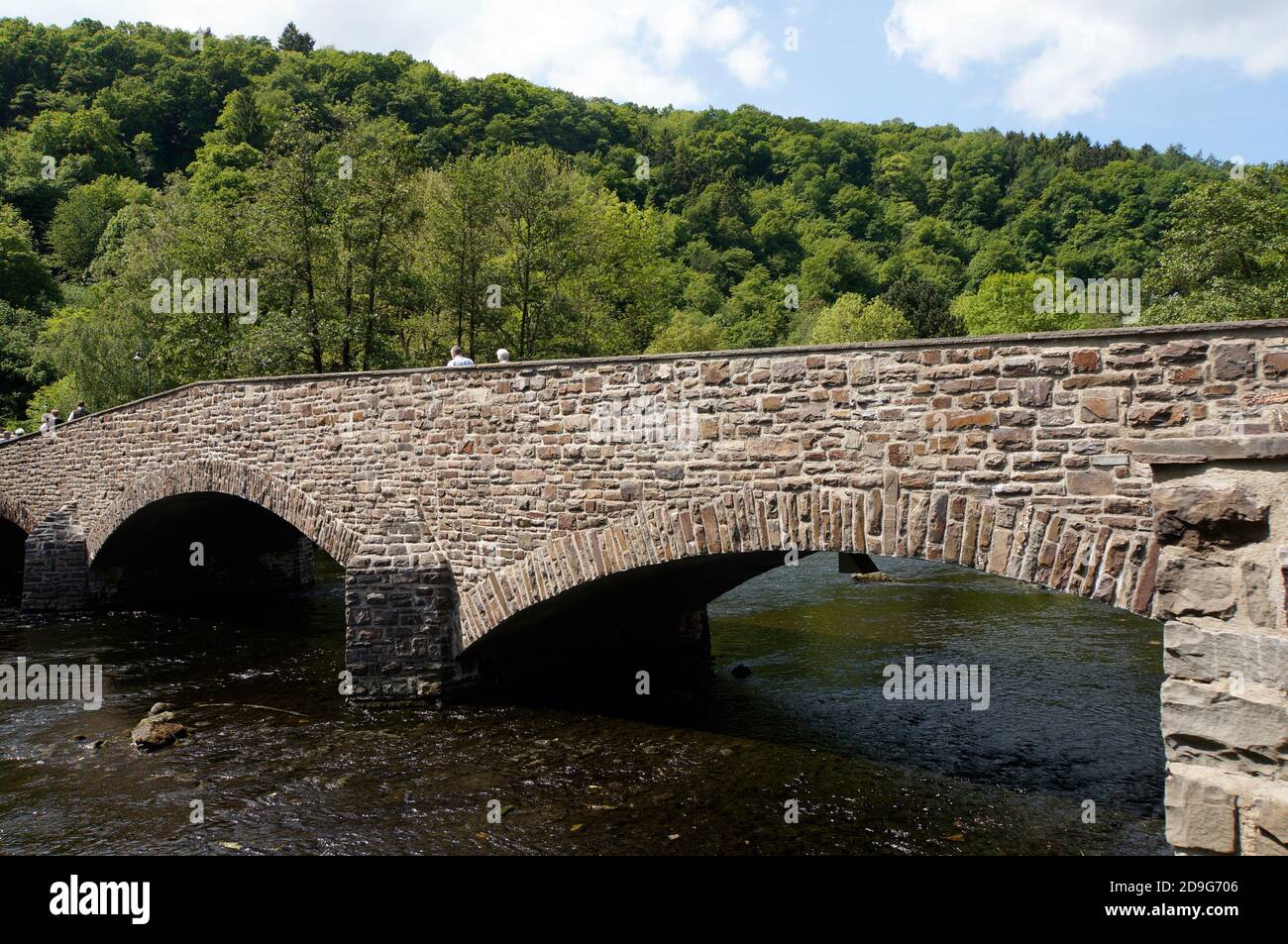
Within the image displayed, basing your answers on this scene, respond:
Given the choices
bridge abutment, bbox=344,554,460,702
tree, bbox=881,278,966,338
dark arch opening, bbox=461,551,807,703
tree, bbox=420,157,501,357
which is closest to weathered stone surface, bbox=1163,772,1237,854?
dark arch opening, bbox=461,551,807,703

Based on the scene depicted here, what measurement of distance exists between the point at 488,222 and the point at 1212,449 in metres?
25.4

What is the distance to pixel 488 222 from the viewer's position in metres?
26.9

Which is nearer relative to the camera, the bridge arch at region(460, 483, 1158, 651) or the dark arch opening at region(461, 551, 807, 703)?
the bridge arch at region(460, 483, 1158, 651)

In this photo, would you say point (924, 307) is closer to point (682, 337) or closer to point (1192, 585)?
point (682, 337)

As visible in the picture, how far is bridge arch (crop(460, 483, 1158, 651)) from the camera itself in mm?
5883

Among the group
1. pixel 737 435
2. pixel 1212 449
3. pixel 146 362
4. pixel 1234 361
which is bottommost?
pixel 1212 449

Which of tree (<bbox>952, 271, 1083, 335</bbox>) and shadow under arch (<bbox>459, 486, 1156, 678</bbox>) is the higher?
tree (<bbox>952, 271, 1083, 335</bbox>)

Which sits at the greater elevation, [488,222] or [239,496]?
[488,222]

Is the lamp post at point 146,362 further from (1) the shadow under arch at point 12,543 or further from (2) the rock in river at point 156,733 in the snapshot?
(2) the rock in river at point 156,733

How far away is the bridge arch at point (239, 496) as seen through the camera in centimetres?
1167

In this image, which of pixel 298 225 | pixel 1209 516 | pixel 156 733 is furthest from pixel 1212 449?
pixel 298 225

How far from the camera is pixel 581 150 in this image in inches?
2638

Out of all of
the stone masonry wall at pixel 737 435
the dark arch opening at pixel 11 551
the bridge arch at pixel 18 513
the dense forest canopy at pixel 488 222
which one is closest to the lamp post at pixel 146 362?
the dense forest canopy at pixel 488 222

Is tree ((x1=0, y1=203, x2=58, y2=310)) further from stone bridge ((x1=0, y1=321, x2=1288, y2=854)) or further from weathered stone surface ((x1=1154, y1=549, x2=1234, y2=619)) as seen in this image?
weathered stone surface ((x1=1154, y1=549, x2=1234, y2=619))
